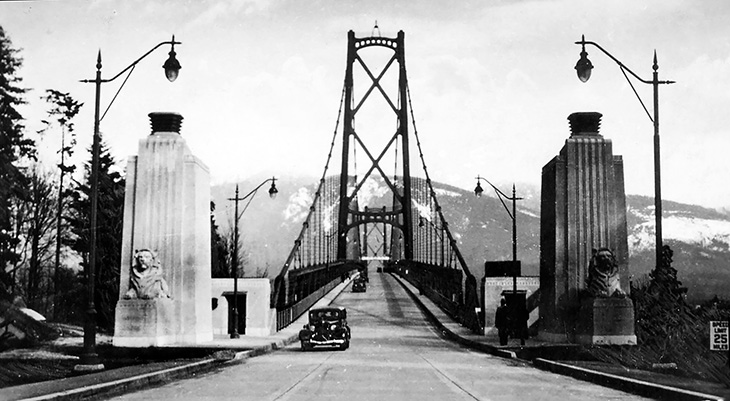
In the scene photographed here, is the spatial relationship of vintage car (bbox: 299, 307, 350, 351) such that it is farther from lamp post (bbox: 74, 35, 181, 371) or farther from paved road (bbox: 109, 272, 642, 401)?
lamp post (bbox: 74, 35, 181, 371)

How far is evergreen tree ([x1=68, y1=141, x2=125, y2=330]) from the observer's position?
46094mm

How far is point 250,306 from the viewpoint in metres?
44.0

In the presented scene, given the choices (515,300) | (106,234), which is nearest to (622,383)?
(515,300)

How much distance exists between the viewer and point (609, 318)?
1219 inches

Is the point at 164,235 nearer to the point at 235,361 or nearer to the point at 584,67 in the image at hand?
the point at 235,361

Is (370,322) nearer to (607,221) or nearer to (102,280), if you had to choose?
(102,280)

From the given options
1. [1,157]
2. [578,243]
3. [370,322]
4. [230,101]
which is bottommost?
[370,322]

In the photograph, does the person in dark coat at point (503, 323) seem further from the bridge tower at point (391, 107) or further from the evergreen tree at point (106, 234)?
the bridge tower at point (391, 107)

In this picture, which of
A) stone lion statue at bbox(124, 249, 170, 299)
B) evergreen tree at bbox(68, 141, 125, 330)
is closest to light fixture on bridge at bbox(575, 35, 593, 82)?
stone lion statue at bbox(124, 249, 170, 299)

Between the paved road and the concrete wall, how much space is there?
6.79m

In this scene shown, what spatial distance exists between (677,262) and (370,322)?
279 feet

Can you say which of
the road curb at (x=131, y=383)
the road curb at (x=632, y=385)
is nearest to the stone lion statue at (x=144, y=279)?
the road curb at (x=131, y=383)

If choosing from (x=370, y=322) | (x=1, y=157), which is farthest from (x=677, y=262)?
(x=1, y=157)

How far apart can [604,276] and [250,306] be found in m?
17.9
